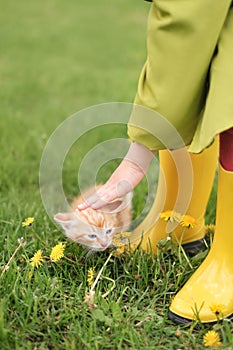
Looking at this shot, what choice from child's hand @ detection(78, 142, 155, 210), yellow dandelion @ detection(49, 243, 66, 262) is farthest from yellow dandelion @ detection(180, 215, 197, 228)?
yellow dandelion @ detection(49, 243, 66, 262)

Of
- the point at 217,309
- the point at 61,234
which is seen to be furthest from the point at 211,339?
the point at 61,234

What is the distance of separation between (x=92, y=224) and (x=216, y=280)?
0.36 meters

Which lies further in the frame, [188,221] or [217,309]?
[188,221]

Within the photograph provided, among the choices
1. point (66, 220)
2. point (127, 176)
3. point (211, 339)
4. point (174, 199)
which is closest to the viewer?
point (211, 339)

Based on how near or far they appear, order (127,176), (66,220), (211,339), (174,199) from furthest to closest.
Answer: (174,199), (66,220), (127,176), (211,339)

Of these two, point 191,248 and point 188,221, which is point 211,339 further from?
point 191,248

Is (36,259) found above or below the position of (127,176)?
below

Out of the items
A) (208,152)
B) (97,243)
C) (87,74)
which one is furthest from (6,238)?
(87,74)

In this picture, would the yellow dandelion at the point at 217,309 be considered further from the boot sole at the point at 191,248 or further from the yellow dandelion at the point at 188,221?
the boot sole at the point at 191,248

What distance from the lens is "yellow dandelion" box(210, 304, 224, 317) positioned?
1.67 m

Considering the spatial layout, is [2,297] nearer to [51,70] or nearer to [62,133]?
[62,133]

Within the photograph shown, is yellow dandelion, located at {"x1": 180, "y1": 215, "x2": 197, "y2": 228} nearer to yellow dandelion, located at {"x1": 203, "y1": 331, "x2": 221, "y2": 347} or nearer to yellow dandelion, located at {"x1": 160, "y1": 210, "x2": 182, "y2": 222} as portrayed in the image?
yellow dandelion, located at {"x1": 160, "y1": 210, "x2": 182, "y2": 222}

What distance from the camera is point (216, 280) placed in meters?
1.77

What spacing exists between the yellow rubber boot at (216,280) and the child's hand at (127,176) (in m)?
0.21
